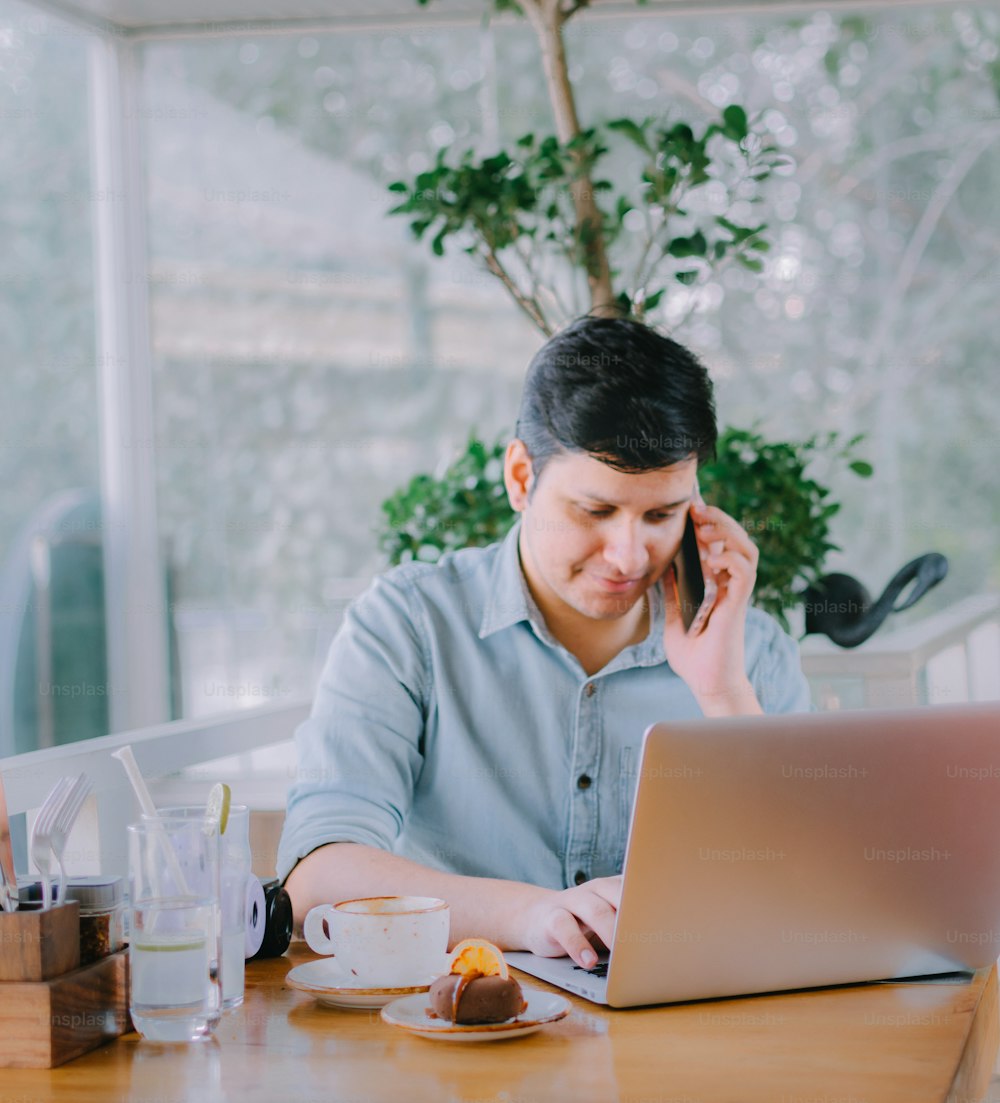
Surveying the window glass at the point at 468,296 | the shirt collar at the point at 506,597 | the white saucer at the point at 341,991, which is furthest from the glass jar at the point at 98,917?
the window glass at the point at 468,296

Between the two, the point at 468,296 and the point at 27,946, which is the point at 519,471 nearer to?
the point at 27,946

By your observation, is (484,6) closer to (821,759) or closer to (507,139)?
(507,139)

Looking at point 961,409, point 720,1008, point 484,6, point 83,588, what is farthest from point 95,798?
point 961,409

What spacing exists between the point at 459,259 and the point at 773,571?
5.46ft

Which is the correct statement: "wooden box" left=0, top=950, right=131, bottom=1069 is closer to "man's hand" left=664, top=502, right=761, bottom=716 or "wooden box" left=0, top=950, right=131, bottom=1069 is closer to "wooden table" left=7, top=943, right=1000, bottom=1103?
"wooden table" left=7, top=943, right=1000, bottom=1103

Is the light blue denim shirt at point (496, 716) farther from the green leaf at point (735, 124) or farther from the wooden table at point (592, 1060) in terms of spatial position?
the green leaf at point (735, 124)

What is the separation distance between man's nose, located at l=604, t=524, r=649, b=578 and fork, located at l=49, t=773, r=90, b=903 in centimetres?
80

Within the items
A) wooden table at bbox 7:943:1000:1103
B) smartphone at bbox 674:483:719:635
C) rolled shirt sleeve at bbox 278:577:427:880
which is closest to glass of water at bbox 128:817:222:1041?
wooden table at bbox 7:943:1000:1103

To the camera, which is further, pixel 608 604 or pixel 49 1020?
pixel 608 604

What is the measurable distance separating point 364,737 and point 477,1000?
2.10ft

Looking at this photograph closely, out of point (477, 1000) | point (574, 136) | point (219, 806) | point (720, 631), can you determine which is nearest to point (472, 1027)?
point (477, 1000)

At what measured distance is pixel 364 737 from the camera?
Result: 1618 mm

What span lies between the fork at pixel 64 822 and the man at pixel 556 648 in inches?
21.5

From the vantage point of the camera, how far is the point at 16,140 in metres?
3.01
